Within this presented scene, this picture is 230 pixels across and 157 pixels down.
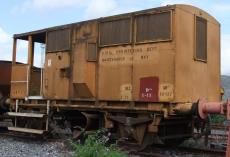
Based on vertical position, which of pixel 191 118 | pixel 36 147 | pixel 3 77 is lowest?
pixel 36 147

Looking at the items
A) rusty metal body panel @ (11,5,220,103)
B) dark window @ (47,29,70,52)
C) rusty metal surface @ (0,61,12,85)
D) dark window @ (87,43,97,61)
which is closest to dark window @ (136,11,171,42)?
rusty metal body panel @ (11,5,220,103)

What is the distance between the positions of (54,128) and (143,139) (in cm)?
359

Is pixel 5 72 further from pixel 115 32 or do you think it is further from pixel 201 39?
pixel 201 39

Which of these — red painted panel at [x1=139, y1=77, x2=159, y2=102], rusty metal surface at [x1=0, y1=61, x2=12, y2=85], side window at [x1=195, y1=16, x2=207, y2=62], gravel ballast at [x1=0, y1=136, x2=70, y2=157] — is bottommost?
gravel ballast at [x1=0, y1=136, x2=70, y2=157]

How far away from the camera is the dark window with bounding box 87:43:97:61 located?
11762mm

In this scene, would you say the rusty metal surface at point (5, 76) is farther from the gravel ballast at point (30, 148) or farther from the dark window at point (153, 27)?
the dark window at point (153, 27)

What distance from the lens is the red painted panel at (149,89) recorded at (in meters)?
10.2

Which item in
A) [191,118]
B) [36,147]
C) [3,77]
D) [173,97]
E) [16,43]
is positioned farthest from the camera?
[3,77]

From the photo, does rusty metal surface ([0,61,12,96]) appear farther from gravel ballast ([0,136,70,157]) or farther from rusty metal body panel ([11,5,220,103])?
rusty metal body panel ([11,5,220,103])

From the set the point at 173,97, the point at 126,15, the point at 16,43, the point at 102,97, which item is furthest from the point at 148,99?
the point at 16,43

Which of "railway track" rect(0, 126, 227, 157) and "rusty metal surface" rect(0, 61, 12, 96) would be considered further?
"rusty metal surface" rect(0, 61, 12, 96)

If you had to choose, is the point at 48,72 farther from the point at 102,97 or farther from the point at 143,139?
the point at 143,139

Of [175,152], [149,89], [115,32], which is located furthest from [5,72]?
[175,152]

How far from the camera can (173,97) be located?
981cm
